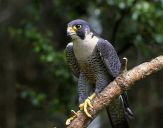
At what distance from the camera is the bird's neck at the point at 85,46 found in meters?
3.99

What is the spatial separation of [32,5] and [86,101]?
3.17m

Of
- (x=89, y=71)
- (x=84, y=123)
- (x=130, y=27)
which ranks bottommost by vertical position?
(x=84, y=123)

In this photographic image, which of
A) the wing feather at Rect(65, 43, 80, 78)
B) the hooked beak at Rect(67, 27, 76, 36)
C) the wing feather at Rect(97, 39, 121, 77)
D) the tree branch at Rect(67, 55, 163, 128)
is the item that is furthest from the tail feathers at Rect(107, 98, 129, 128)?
the hooked beak at Rect(67, 27, 76, 36)

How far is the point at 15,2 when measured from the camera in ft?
26.5

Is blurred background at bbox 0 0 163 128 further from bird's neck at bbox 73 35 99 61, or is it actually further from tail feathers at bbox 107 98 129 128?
bird's neck at bbox 73 35 99 61

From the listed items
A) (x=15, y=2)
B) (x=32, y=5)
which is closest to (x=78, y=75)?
(x=32, y=5)

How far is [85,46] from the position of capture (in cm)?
399

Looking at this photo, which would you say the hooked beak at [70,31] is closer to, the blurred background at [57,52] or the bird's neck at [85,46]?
the bird's neck at [85,46]

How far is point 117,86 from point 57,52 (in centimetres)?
Answer: 233

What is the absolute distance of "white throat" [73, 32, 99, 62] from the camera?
3988 millimetres

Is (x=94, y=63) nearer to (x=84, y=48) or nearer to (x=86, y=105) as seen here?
(x=84, y=48)

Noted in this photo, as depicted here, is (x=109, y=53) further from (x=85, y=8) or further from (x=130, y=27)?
(x=85, y=8)

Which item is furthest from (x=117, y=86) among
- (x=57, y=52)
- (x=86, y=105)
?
(x=57, y=52)

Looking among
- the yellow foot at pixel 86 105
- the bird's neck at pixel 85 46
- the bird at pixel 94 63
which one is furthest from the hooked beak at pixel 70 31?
the yellow foot at pixel 86 105
